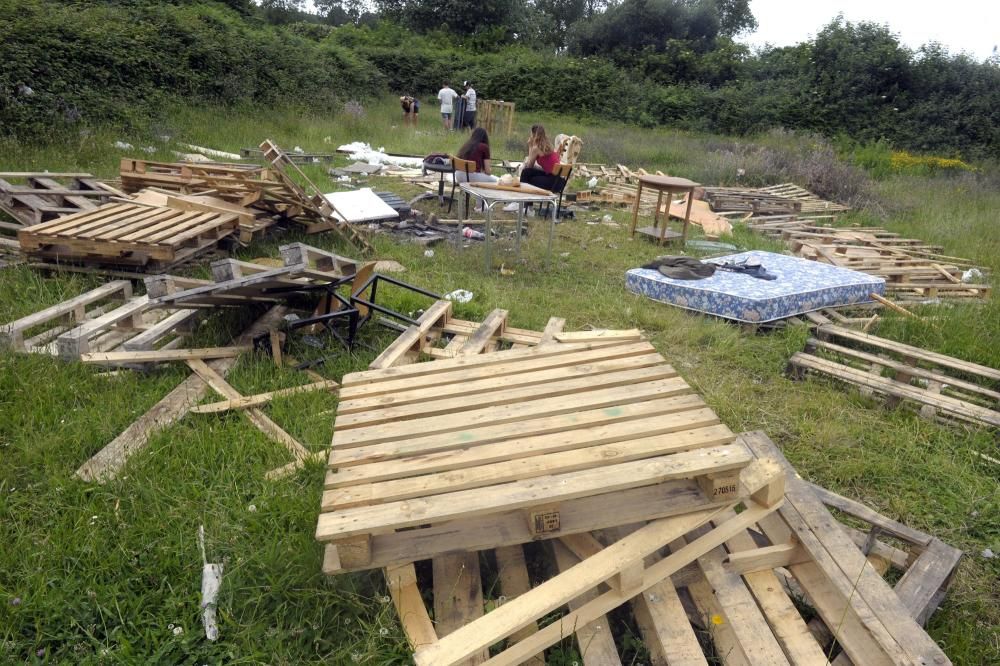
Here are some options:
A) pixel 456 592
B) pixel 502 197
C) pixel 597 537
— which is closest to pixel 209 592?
pixel 456 592

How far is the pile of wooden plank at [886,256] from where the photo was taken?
20.9ft

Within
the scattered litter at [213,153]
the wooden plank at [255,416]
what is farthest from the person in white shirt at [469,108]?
the wooden plank at [255,416]

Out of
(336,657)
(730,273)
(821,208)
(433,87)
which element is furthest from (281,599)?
(433,87)

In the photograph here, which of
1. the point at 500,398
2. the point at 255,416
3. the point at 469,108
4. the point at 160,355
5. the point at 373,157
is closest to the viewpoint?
the point at 500,398

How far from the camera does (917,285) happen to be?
628 cm

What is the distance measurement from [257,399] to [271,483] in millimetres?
760

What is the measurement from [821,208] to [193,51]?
42.1ft

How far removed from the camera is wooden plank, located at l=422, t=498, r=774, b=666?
177 cm

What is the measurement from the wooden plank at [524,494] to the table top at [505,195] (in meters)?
4.19

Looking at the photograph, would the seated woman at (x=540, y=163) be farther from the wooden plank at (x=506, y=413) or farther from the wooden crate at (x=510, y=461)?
the wooden plank at (x=506, y=413)

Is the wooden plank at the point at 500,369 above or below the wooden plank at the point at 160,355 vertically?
above

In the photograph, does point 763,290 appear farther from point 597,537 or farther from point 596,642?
point 596,642

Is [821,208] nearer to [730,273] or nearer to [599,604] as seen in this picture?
[730,273]

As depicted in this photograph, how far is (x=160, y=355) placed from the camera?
3602 mm
